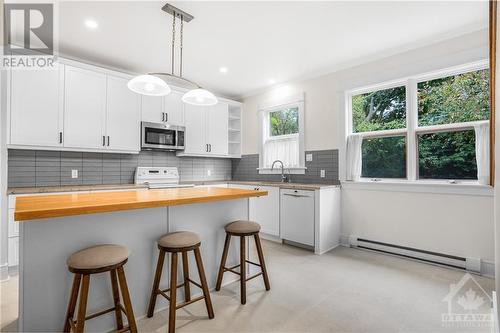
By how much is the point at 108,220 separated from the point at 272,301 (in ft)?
4.76

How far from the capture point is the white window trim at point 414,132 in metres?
2.79

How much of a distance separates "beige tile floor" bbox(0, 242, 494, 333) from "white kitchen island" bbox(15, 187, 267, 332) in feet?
1.11

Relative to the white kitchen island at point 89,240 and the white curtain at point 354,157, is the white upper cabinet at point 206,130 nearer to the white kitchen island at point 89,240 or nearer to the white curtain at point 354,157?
the white curtain at point 354,157

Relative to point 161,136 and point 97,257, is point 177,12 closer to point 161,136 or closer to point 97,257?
point 161,136

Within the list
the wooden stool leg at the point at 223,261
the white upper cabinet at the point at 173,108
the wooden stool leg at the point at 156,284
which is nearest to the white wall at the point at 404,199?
the white upper cabinet at the point at 173,108

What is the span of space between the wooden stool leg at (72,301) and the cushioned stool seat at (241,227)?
1.11 m

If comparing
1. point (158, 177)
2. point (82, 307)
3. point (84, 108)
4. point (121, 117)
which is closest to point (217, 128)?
point (158, 177)

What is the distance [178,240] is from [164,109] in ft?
9.31

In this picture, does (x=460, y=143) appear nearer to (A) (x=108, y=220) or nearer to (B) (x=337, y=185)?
(B) (x=337, y=185)

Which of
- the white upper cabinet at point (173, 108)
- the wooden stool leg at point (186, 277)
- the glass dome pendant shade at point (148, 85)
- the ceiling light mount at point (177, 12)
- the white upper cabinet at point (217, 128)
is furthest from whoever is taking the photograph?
the white upper cabinet at point (217, 128)

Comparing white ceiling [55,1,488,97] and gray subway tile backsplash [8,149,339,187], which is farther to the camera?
gray subway tile backsplash [8,149,339,187]

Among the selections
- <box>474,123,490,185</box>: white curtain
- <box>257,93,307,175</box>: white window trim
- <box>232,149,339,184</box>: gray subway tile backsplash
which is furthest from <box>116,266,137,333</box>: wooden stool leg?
<box>474,123,490,185</box>: white curtain

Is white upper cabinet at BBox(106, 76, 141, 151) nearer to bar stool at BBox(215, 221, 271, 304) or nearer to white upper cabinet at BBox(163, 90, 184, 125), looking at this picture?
white upper cabinet at BBox(163, 90, 184, 125)

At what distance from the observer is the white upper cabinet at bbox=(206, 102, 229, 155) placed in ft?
15.5
